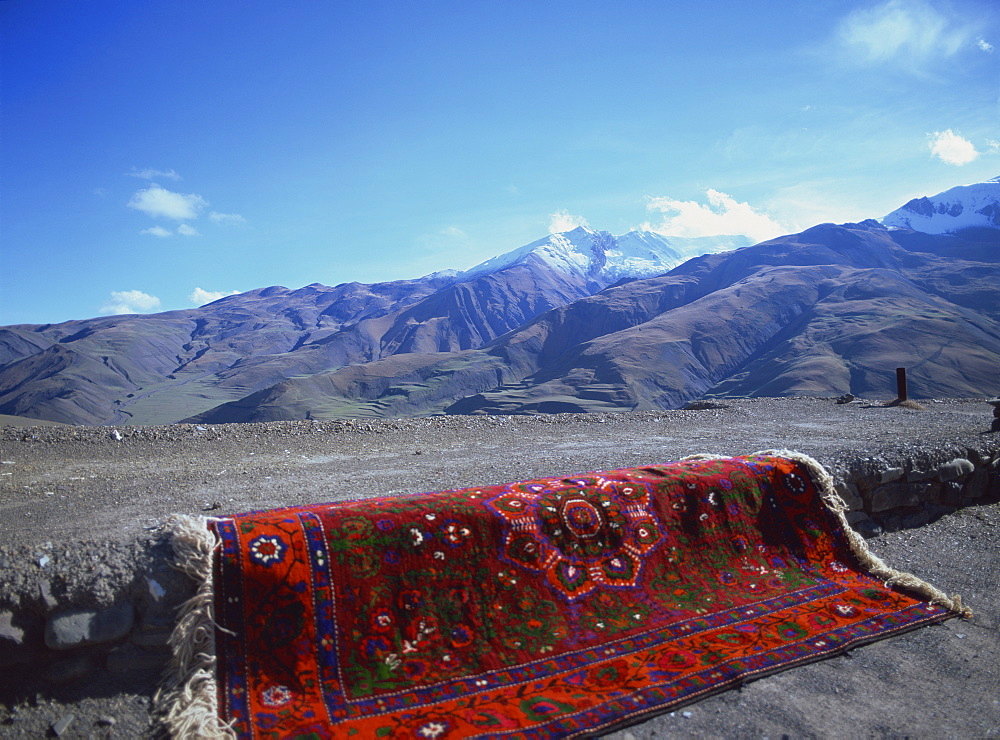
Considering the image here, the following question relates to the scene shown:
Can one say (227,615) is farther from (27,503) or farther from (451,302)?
(451,302)

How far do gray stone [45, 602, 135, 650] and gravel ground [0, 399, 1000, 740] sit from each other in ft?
0.27

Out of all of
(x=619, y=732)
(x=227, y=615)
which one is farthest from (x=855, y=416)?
(x=227, y=615)

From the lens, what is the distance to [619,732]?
257 centimetres

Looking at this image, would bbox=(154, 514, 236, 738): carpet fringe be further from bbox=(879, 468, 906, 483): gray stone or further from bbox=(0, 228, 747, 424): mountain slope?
bbox=(0, 228, 747, 424): mountain slope

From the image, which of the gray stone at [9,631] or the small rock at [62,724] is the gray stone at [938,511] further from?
the gray stone at [9,631]

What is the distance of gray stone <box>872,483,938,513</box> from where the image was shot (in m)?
5.09

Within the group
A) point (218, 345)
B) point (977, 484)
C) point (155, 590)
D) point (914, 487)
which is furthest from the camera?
point (218, 345)

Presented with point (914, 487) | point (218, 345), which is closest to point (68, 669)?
point (914, 487)

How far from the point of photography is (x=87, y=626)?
2.78 meters

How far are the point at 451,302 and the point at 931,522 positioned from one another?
164 meters

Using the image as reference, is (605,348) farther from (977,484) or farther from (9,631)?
(9,631)

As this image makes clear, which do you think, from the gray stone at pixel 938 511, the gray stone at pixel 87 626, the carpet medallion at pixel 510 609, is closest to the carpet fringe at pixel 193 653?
the carpet medallion at pixel 510 609

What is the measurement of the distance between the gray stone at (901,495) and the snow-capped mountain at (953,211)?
21309 cm

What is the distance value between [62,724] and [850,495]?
5496 mm
